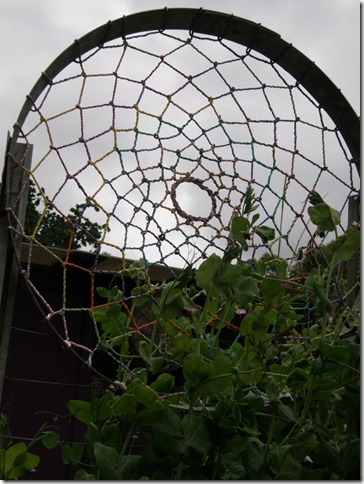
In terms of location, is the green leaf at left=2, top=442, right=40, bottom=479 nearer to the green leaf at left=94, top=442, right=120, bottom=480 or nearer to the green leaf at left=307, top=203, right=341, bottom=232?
the green leaf at left=94, top=442, right=120, bottom=480

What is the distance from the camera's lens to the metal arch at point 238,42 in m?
1.16

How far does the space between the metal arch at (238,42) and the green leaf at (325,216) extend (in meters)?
0.42

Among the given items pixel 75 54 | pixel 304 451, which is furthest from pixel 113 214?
pixel 304 451

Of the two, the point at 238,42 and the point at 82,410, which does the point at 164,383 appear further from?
the point at 238,42

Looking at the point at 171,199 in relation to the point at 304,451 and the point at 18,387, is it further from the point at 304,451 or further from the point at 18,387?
the point at 18,387

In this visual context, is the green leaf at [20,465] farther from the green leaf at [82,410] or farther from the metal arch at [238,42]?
the metal arch at [238,42]

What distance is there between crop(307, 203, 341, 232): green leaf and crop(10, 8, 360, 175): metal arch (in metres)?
0.42

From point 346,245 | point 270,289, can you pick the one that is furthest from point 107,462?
point 346,245

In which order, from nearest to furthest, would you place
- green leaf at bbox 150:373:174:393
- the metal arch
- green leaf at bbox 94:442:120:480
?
1. green leaf at bbox 94:442:120:480
2. green leaf at bbox 150:373:174:393
3. the metal arch

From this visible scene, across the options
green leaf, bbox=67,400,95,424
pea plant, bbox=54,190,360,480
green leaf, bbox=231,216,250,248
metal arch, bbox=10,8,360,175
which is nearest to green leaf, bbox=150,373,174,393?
pea plant, bbox=54,190,360,480

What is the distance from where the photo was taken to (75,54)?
1.16 m

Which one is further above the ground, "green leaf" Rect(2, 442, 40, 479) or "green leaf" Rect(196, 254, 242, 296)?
"green leaf" Rect(196, 254, 242, 296)

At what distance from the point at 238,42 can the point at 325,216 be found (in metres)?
0.49

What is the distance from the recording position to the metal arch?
1155mm
